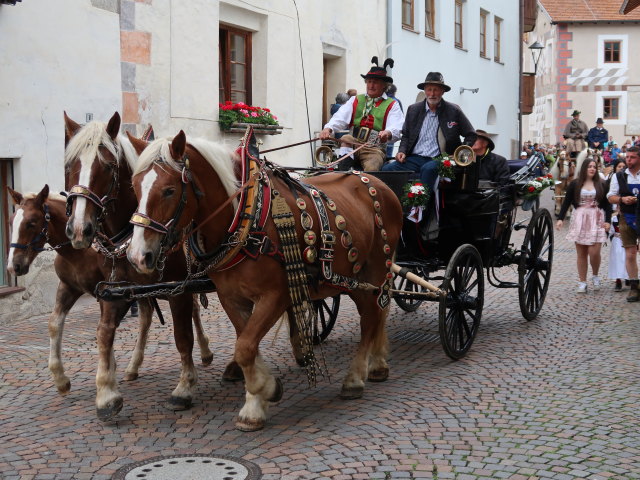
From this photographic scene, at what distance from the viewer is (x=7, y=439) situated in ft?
17.9

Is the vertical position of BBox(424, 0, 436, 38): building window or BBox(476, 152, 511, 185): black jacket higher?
BBox(424, 0, 436, 38): building window

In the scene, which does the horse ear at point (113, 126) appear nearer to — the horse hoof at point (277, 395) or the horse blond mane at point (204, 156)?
the horse blond mane at point (204, 156)

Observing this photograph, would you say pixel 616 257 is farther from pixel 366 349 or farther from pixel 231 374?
pixel 231 374

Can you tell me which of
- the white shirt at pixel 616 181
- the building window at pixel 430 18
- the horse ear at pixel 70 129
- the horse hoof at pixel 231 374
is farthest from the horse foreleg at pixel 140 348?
the building window at pixel 430 18

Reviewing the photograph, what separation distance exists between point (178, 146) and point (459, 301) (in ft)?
11.1

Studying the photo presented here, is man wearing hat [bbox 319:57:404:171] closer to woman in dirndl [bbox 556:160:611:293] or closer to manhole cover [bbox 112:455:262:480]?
manhole cover [bbox 112:455:262:480]

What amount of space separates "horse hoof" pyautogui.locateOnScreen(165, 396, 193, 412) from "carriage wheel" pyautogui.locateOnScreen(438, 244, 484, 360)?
2.22 metres

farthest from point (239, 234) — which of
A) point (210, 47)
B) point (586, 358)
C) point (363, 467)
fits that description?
point (210, 47)

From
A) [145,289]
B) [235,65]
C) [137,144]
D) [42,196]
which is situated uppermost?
[235,65]

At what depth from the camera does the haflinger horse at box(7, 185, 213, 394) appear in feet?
20.4

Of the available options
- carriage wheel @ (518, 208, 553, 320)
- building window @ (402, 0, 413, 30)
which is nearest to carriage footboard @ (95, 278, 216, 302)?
carriage wheel @ (518, 208, 553, 320)

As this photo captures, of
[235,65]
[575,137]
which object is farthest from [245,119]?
[575,137]

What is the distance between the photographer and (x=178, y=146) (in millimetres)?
5070

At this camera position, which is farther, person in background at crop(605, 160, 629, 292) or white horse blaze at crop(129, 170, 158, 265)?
person in background at crop(605, 160, 629, 292)
